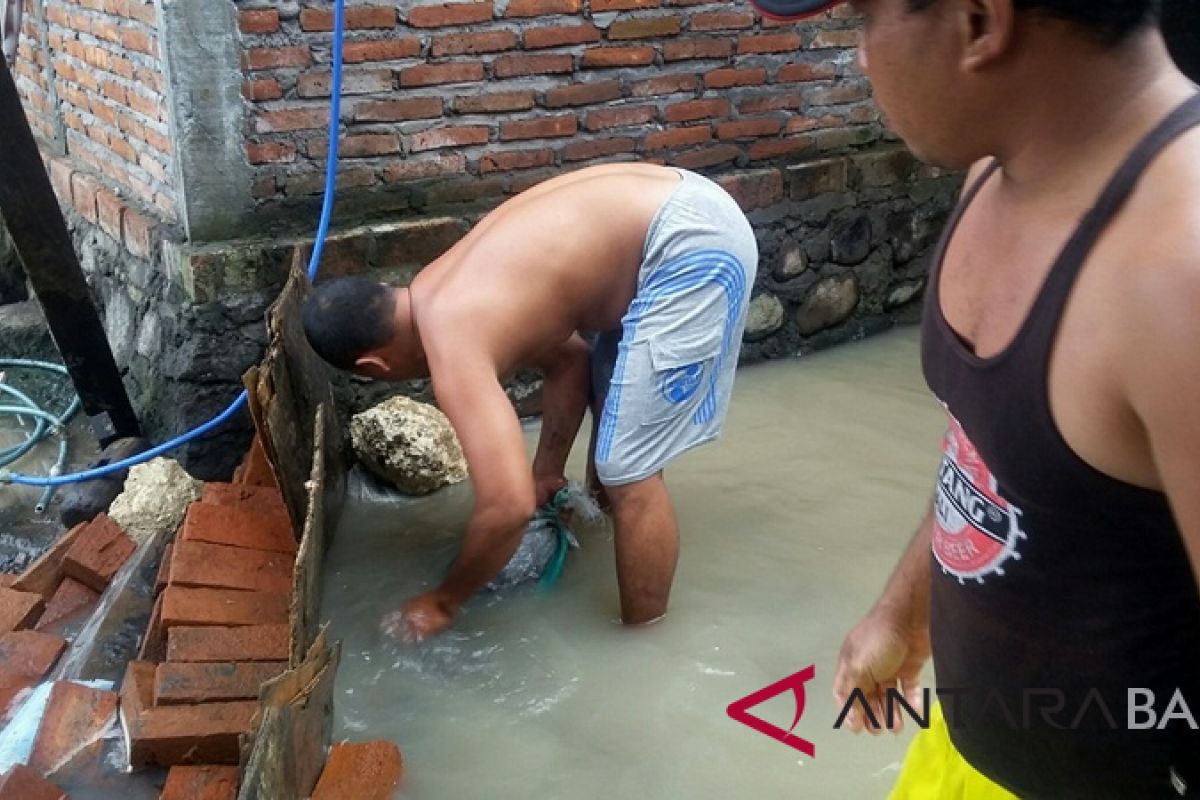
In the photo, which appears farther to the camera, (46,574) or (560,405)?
(560,405)

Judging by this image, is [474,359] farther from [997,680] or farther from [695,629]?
[997,680]

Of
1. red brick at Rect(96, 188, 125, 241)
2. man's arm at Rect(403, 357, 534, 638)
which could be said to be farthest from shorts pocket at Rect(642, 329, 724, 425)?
red brick at Rect(96, 188, 125, 241)

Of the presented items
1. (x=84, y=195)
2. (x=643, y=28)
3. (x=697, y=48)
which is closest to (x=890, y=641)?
(x=643, y=28)

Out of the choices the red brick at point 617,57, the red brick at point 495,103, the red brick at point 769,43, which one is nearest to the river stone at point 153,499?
the red brick at point 495,103

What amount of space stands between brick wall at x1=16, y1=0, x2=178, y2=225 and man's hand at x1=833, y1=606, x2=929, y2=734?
116 inches

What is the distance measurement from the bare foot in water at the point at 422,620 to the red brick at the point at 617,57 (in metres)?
2.14

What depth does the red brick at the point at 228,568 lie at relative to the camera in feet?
9.68

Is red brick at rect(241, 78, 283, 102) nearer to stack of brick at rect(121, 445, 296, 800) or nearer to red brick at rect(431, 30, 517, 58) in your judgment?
red brick at rect(431, 30, 517, 58)

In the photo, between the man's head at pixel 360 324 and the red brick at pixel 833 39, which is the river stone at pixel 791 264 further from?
the man's head at pixel 360 324

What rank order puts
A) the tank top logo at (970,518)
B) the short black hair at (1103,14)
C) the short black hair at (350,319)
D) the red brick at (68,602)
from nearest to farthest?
1. the short black hair at (1103,14)
2. the tank top logo at (970,518)
3. the short black hair at (350,319)
4. the red brick at (68,602)

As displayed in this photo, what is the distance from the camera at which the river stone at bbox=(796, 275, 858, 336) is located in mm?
5023

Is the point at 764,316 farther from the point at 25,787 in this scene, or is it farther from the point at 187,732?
the point at 25,787

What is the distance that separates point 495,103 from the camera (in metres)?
4.01

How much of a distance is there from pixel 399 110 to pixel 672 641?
2039 mm
